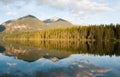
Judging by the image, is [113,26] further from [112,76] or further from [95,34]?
[112,76]

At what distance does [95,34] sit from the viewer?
16562cm

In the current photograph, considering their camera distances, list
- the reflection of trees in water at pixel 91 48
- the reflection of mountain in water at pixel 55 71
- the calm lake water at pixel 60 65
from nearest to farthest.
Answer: the reflection of mountain in water at pixel 55 71 < the calm lake water at pixel 60 65 < the reflection of trees in water at pixel 91 48

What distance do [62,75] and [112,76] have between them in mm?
5492

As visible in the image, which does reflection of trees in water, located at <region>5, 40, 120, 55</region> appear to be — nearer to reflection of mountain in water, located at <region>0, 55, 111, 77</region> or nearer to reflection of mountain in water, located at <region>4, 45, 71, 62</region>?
reflection of mountain in water, located at <region>4, 45, 71, 62</region>

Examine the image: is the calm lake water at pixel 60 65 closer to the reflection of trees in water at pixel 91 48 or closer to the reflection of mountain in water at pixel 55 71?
the reflection of mountain in water at pixel 55 71

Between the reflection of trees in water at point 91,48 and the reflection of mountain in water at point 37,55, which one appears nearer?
the reflection of mountain in water at point 37,55

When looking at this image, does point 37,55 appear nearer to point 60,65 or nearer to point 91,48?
point 60,65

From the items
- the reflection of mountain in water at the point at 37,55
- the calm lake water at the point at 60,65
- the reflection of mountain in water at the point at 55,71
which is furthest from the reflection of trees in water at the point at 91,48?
the reflection of mountain in water at the point at 55,71

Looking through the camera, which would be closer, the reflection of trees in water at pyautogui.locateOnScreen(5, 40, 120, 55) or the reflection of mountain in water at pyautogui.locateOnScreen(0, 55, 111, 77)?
the reflection of mountain in water at pyautogui.locateOnScreen(0, 55, 111, 77)

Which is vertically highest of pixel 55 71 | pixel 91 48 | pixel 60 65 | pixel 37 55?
pixel 55 71

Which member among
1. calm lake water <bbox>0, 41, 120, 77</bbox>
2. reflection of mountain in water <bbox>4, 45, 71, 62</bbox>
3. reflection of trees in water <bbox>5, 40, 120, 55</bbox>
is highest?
calm lake water <bbox>0, 41, 120, 77</bbox>

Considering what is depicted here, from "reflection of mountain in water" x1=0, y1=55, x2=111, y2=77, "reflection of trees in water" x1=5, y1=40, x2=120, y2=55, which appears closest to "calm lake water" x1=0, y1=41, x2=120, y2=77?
"reflection of mountain in water" x1=0, y1=55, x2=111, y2=77

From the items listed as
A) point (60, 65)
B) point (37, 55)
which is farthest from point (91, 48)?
point (60, 65)

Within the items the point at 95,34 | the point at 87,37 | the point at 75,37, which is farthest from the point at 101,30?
the point at 75,37
